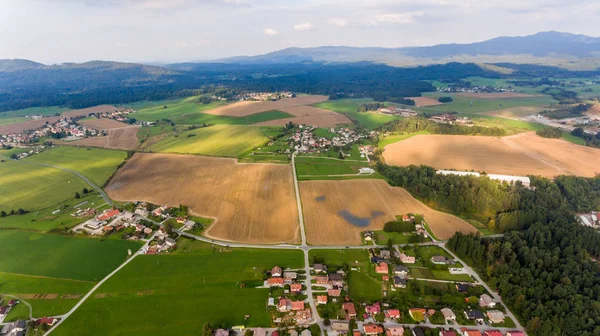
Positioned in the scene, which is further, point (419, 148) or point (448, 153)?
point (419, 148)

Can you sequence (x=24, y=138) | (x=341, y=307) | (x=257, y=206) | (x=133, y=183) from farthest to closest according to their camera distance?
1. (x=24, y=138)
2. (x=133, y=183)
3. (x=257, y=206)
4. (x=341, y=307)

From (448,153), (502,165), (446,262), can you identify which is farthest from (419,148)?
(446,262)

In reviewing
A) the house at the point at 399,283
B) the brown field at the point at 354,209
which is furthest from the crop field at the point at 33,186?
the house at the point at 399,283

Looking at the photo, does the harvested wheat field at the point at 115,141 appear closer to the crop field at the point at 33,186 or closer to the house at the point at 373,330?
the crop field at the point at 33,186

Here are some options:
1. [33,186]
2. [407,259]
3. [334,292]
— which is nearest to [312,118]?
[33,186]

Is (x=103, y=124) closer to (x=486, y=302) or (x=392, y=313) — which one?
(x=392, y=313)

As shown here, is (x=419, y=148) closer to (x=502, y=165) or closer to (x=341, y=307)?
(x=502, y=165)
